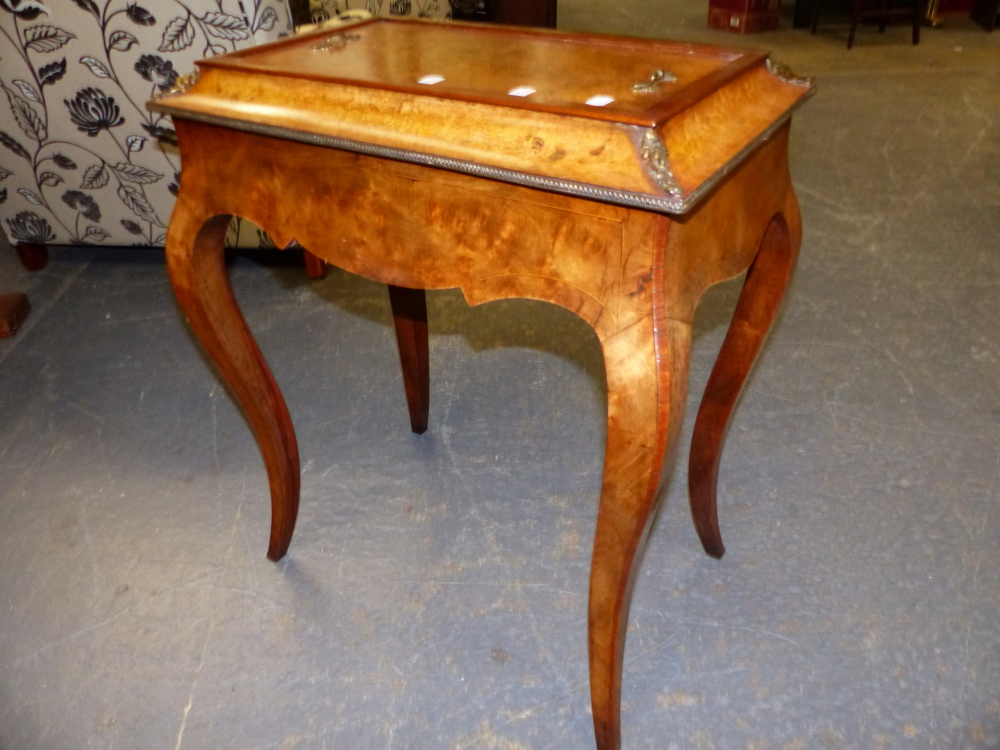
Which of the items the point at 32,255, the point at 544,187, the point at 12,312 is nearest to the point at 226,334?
the point at 544,187

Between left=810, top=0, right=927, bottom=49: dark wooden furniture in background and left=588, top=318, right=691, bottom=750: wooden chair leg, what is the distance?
3931 millimetres

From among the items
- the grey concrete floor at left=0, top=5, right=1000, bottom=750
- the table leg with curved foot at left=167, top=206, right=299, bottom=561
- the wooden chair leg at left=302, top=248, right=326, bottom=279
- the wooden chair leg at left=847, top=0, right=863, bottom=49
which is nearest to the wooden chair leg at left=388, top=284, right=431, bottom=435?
the grey concrete floor at left=0, top=5, right=1000, bottom=750

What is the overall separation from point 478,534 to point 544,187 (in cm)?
76

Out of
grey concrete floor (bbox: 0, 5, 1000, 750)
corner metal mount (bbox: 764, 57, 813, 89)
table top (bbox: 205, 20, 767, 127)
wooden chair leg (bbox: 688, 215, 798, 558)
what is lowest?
grey concrete floor (bbox: 0, 5, 1000, 750)

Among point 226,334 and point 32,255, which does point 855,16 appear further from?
point 226,334

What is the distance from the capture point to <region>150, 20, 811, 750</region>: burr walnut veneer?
0.59 meters

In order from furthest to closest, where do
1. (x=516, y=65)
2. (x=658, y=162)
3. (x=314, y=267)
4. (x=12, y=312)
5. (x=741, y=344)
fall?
(x=314, y=267)
(x=12, y=312)
(x=741, y=344)
(x=516, y=65)
(x=658, y=162)

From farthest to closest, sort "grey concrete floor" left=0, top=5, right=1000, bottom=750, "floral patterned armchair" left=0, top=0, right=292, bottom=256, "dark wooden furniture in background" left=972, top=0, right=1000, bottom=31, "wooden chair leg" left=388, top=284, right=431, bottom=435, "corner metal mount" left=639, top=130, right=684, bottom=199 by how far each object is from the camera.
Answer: "dark wooden furniture in background" left=972, top=0, right=1000, bottom=31 → "floral patterned armchair" left=0, top=0, right=292, bottom=256 → "wooden chair leg" left=388, top=284, right=431, bottom=435 → "grey concrete floor" left=0, top=5, right=1000, bottom=750 → "corner metal mount" left=639, top=130, right=684, bottom=199

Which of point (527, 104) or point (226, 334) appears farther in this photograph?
point (226, 334)

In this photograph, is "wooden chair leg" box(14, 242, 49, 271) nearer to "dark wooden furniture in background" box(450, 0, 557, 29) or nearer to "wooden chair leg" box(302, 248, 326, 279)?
"wooden chair leg" box(302, 248, 326, 279)

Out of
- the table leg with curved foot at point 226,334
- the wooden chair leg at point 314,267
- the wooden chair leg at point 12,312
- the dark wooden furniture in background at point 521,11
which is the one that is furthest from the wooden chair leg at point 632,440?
the dark wooden furniture in background at point 521,11

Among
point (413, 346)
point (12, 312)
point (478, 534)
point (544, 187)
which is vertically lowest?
point (478, 534)

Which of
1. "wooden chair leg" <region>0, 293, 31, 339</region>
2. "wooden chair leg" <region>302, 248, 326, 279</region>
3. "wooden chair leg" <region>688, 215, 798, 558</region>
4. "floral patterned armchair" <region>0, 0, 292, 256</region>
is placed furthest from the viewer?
"wooden chair leg" <region>302, 248, 326, 279</region>

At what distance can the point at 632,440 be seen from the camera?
24.6 inches
